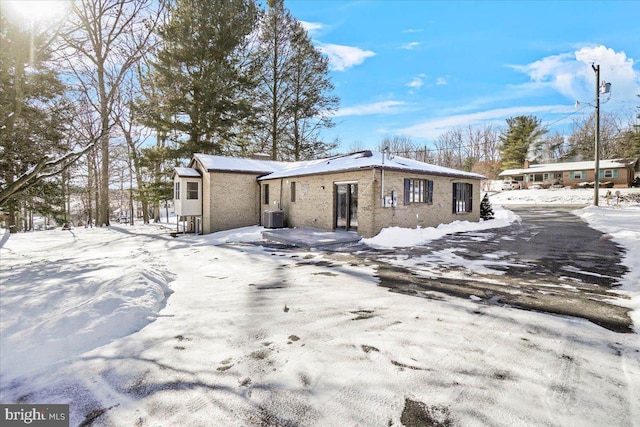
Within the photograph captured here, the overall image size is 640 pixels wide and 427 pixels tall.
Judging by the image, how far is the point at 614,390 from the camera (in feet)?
8.68

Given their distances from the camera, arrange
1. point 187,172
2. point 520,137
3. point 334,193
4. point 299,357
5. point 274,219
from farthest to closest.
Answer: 1. point 520,137
2. point 187,172
3. point 274,219
4. point 334,193
5. point 299,357

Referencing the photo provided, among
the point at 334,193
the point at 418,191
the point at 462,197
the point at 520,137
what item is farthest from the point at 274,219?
the point at 520,137

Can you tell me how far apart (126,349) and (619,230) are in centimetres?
1667

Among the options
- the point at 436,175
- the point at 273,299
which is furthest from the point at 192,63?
the point at 273,299

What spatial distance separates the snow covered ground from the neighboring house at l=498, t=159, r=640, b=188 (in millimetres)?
39085

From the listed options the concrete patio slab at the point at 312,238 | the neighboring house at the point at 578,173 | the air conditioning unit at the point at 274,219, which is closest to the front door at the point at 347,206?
the concrete patio slab at the point at 312,238

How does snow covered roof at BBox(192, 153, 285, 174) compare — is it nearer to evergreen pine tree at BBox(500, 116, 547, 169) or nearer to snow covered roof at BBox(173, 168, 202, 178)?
snow covered roof at BBox(173, 168, 202, 178)

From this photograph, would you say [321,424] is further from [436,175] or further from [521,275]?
[436,175]

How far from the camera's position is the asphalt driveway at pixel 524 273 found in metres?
4.80

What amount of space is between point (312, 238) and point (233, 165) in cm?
816

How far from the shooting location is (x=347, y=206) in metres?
13.2

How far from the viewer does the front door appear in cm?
1309

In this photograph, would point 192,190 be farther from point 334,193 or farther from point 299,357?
point 299,357

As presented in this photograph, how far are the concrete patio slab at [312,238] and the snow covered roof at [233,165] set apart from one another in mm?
5158
